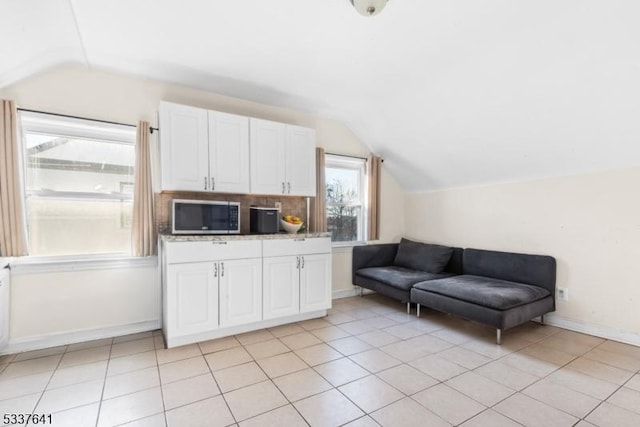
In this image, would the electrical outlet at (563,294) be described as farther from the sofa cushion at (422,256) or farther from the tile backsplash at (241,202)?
the tile backsplash at (241,202)

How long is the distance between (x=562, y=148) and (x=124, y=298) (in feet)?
14.8

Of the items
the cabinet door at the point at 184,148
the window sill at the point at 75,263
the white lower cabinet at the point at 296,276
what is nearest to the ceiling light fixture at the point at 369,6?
the cabinet door at the point at 184,148

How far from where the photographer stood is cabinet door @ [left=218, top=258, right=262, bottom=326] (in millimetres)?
2883

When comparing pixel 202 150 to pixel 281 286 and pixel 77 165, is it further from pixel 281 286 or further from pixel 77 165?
pixel 281 286

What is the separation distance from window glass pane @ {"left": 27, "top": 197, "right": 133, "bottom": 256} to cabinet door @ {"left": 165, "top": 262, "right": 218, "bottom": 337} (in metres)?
0.81

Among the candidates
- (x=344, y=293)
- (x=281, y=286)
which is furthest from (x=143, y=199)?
(x=344, y=293)

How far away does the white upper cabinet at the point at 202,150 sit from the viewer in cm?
285

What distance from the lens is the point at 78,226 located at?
2879 millimetres

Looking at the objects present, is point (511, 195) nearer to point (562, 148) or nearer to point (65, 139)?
point (562, 148)

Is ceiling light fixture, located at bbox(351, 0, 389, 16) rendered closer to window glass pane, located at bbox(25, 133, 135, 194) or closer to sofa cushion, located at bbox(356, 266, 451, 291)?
window glass pane, located at bbox(25, 133, 135, 194)

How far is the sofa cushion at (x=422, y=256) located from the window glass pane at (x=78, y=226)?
3.44 m

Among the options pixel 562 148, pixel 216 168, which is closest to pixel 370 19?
pixel 216 168

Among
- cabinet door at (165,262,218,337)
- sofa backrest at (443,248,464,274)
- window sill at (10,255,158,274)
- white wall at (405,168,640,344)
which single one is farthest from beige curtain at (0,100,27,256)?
white wall at (405,168,640,344)

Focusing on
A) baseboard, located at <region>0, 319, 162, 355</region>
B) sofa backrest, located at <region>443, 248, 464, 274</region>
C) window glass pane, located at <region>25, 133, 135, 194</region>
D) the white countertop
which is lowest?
baseboard, located at <region>0, 319, 162, 355</region>
